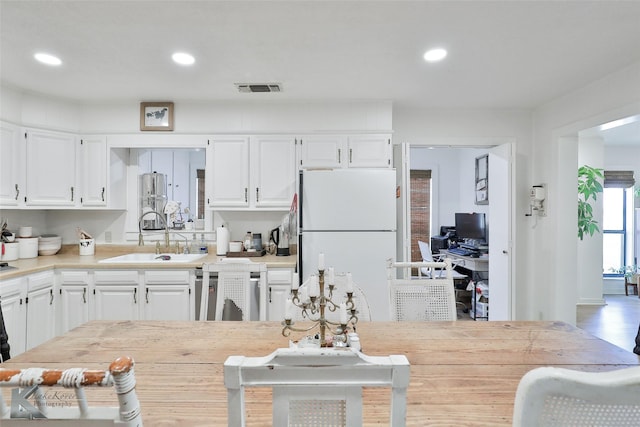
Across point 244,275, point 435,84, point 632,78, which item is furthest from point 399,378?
point 632,78

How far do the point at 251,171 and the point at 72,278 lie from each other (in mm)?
1783

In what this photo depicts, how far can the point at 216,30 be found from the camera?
200 cm

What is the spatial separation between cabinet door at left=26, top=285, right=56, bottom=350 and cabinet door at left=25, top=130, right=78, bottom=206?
87 cm

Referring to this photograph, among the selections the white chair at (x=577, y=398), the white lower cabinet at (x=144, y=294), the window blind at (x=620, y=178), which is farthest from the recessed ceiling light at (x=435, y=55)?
the window blind at (x=620, y=178)

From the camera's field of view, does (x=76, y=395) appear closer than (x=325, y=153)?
Yes

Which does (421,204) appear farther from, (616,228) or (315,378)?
(315,378)

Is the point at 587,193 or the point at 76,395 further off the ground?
the point at 587,193

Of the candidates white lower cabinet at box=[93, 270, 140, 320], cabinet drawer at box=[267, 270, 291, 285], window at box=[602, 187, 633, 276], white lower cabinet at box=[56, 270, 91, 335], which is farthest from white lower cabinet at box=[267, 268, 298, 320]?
window at box=[602, 187, 633, 276]

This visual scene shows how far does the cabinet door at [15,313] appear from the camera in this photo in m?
2.45

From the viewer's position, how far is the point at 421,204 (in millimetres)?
5984

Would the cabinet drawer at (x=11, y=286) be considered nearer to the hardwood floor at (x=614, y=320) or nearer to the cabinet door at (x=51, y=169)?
the cabinet door at (x=51, y=169)

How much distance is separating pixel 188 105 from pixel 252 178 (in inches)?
37.8

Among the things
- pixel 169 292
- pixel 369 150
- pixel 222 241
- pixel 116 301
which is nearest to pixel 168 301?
pixel 169 292

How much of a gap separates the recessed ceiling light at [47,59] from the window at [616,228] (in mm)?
7367
